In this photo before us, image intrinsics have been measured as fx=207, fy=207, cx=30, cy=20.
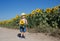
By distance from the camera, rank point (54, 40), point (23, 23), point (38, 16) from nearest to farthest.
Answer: point (54, 40) → point (23, 23) → point (38, 16)

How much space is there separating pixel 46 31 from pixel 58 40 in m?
2.43

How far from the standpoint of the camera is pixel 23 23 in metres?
11.6

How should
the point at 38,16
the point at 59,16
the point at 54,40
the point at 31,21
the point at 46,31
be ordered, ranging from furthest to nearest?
1. the point at 31,21
2. the point at 38,16
3. the point at 59,16
4. the point at 46,31
5. the point at 54,40

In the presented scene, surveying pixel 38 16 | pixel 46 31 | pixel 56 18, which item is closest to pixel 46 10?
pixel 38 16

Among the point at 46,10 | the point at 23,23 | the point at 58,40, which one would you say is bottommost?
the point at 58,40

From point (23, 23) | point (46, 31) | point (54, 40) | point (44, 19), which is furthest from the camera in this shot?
point (44, 19)

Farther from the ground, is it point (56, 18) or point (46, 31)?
point (56, 18)

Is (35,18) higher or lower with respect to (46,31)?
higher

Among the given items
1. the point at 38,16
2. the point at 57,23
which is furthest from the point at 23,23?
the point at 38,16

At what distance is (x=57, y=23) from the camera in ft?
46.8

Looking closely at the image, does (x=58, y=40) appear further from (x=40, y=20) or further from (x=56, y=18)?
(x=40, y=20)

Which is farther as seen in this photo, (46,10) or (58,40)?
(46,10)

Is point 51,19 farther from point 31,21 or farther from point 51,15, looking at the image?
point 31,21

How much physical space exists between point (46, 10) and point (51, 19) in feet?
4.95
